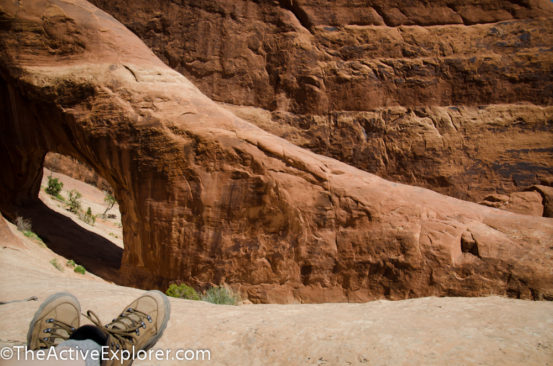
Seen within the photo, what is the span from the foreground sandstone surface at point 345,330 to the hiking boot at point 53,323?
1.42ft

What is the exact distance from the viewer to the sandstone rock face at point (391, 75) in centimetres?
1053

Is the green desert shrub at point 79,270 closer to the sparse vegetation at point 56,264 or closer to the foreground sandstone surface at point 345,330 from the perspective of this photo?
the sparse vegetation at point 56,264

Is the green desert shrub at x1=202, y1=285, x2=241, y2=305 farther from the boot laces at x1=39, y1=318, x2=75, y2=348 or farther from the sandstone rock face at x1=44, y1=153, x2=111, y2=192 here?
the sandstone rock face at x1=44, y1=153, x2=111, y2=192

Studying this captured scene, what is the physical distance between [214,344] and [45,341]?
1157 millimetres

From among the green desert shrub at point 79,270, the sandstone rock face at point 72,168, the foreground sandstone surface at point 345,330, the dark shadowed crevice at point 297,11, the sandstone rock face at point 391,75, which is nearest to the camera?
the foreground sandstone surface at point 345,330

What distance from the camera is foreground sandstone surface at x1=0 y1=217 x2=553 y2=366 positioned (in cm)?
288

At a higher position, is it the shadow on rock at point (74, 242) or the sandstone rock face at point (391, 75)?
the sandstone rock face at point (391, 75)

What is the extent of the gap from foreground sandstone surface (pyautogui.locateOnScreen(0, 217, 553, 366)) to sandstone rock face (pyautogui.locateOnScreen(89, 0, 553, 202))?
712 cm

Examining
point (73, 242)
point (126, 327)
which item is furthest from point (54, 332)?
point (73, 242)

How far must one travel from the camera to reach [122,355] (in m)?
2.66

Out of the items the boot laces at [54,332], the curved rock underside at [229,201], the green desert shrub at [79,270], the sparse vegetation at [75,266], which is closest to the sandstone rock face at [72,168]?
the curved rock underside at [229,201]

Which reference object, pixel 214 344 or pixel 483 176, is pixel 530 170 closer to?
pixel 483 176

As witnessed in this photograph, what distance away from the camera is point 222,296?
5879mm

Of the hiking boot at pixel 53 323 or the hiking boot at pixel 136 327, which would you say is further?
the hiking boot at pixel 53 323
